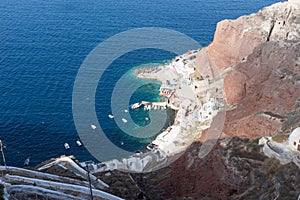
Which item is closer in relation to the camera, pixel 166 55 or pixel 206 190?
pixel 206 190

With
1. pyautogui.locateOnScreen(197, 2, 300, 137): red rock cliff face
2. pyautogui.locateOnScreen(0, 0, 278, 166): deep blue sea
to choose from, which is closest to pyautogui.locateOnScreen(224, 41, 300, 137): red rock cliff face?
pyautogui.locateOnScreen(197, 2, 300, 137): red rock cliff face

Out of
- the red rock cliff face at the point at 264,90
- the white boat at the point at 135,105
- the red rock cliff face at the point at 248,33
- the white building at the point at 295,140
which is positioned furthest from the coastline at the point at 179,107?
the white building at the point at 295,140

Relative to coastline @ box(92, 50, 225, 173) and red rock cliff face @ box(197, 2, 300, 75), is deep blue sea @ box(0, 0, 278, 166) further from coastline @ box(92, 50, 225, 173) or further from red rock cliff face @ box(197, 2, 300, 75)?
red rock cliff face @ box(197, 2, 300, 75)

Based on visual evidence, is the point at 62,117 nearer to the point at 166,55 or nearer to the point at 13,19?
the point at 166,55

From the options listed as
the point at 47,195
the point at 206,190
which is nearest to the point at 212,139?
the point at 206,190

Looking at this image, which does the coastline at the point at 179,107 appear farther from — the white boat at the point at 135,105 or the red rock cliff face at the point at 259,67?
the red rock cliff face at the point at 259,67

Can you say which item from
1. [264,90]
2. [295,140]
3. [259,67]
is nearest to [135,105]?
[259,67]
